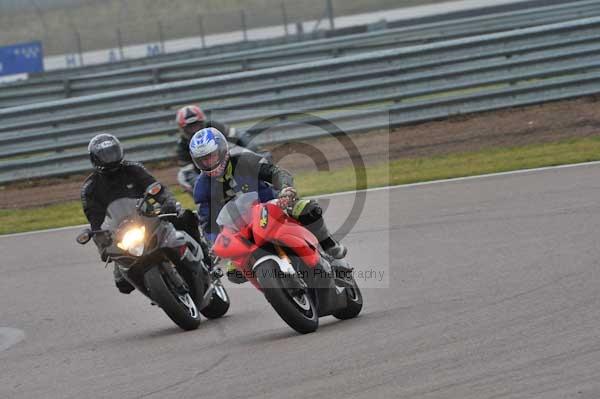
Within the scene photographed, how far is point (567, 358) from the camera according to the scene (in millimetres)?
6008

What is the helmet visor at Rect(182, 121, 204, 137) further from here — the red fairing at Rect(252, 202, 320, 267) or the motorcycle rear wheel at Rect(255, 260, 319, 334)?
the motorcycle rear wheel at Rect(255, 260, 319, 334)

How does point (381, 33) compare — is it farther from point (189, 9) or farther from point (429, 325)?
point (429, 325)

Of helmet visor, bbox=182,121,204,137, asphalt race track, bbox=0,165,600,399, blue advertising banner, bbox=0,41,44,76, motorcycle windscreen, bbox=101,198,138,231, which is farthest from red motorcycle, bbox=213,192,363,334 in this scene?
blue advertising banner, bbox=0,41,44,76

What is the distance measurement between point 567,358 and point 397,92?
43.6 feet

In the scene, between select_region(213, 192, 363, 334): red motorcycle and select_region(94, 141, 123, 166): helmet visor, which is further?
select_region(94, 141, 123, 166): helmet visor

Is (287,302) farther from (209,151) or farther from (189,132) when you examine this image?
(189,132)

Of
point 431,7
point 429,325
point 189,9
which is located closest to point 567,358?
point 429,325

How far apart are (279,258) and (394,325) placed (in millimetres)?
880

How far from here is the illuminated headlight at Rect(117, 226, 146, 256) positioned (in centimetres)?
855

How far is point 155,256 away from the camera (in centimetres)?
868

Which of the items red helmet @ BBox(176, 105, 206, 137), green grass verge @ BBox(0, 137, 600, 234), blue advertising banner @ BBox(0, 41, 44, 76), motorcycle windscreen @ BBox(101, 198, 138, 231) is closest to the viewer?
motorcycle windscreen @ BBox(101, 198, 138, 231)

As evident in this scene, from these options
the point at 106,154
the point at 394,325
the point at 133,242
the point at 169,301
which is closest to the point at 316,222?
the point at 394,325

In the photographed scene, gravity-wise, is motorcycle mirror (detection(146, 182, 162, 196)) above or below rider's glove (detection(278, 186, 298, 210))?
below

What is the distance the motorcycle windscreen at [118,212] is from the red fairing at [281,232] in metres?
1.66
